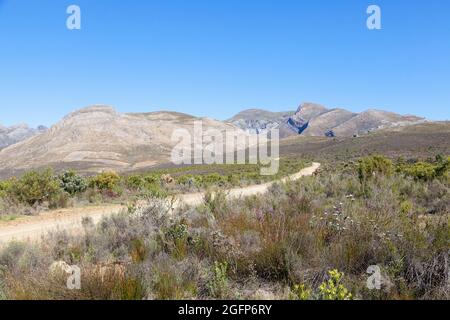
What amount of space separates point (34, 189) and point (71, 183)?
319 cm

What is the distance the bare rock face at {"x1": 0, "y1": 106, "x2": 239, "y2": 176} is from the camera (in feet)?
343

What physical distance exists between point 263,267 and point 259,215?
190 cm

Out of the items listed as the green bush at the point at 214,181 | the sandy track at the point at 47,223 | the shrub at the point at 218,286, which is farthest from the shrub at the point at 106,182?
the shrub at the point at 218,286

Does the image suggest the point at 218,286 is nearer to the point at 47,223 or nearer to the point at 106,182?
the point at 47,223

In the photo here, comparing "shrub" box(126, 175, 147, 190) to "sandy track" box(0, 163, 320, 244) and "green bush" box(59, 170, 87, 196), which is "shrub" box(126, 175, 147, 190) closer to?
"green bush" box(59, 170, 87, 196)

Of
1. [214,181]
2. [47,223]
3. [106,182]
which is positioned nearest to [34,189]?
[47,223]

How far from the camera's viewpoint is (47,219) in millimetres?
12039

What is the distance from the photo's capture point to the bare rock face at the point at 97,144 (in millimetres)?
104650

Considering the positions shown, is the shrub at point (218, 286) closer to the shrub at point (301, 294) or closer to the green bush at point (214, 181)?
the shrub at point (301, 294)

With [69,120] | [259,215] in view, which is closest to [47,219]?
[259,215]

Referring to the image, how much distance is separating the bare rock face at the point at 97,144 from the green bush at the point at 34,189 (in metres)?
80.1

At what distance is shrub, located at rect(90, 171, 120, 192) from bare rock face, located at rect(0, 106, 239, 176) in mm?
75598

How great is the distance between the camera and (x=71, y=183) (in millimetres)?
17641
